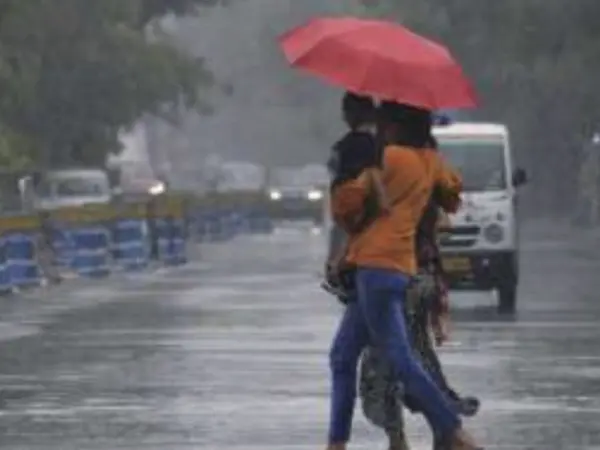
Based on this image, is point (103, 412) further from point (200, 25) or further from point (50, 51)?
point (200, 25)

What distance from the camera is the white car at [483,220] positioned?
A: 31812mm

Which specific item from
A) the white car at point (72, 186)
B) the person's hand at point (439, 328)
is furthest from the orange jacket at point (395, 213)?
the white car at point (72, 186)

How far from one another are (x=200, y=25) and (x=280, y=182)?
58211 millimetres

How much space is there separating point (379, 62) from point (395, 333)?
4.46ft

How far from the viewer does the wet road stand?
16.2 meters

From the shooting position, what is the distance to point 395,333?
13656mm

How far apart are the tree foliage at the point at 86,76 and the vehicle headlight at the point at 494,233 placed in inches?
1033

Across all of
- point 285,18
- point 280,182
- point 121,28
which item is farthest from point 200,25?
point 121,28

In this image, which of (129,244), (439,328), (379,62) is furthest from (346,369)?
(129,244)

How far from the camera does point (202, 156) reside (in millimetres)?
166000

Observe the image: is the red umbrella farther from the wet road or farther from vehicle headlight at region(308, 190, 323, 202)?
vehicle headlight at region(308, 190, 323, 202)

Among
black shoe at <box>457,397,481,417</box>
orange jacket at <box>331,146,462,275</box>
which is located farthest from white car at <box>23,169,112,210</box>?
orange jacket at <box>331,146,462,275</box>

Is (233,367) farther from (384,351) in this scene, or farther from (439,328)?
(384,351)

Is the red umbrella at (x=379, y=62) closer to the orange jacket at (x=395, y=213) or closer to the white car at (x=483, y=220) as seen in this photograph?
the orange jacket at (x=395, y=213)
